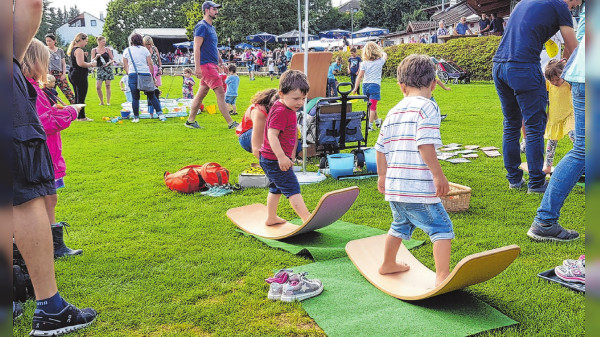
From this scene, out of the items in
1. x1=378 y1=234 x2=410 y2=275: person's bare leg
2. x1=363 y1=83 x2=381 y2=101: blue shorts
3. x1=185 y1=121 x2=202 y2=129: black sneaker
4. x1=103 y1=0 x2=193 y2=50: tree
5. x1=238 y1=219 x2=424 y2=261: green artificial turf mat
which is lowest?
x1=238 y1=219 x2=424 y2=261: green artificial turf mat

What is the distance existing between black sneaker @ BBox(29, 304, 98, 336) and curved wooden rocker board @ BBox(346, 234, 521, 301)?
74.2 inches

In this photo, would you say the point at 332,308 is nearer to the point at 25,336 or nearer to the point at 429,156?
the point at 429,156

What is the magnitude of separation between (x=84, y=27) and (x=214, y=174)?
11034cm

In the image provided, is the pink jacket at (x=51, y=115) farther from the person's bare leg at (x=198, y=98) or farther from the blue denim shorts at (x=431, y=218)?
the person's bare leg at (x=198, y=98)

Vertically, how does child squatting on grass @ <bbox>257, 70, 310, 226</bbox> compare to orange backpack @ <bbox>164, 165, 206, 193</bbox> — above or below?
above

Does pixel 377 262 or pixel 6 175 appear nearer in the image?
pixel 6 175

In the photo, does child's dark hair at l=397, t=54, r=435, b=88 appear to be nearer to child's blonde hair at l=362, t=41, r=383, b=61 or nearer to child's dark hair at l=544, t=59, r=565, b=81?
child's dark hair at l=544, t=59, r=565, b=81

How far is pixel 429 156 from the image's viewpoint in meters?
3.07

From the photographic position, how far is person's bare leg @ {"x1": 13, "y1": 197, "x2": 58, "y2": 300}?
2.58 metres

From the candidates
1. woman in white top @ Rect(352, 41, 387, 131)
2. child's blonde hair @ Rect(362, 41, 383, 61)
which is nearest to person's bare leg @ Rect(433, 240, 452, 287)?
woman in white top @ Rect(352, 41, 387, 131)

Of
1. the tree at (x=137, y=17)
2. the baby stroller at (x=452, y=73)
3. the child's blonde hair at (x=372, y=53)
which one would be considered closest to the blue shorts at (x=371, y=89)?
the child's blonde hair at (x=372, y=53)

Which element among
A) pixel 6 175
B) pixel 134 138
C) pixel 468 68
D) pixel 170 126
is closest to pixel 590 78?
pixel 6 175

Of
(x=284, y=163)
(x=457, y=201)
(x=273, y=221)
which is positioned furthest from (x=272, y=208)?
(x=457, y=201)

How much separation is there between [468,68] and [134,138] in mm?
15526
